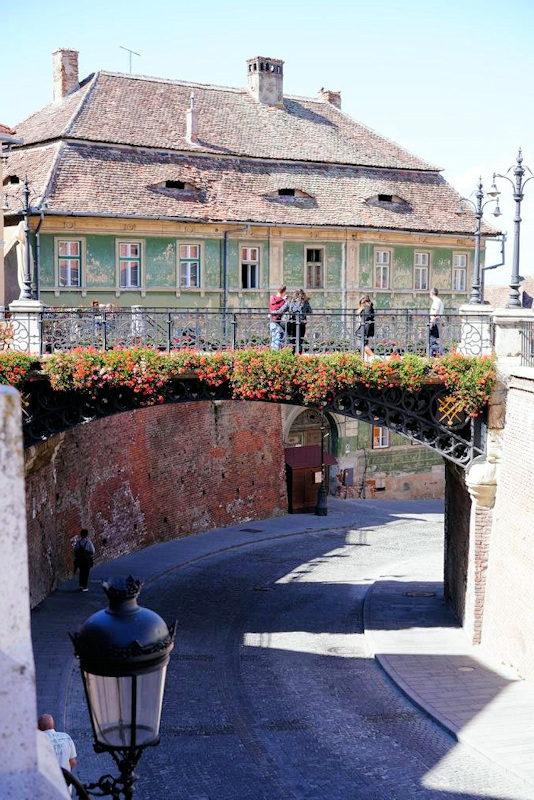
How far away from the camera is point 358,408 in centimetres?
2109

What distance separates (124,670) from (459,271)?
35158 mm

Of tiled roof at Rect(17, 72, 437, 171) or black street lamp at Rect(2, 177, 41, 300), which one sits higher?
tiled roof at Rect(17, 72, 437, 171)

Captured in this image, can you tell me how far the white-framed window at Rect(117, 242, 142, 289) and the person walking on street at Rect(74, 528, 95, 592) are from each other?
9.36 metres

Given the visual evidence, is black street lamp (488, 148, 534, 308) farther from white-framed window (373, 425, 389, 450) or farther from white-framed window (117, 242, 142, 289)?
white-framed window (373, 425, 389, 450)

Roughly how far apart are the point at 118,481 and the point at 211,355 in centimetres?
1094

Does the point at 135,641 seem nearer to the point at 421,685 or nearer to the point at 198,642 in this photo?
the point at 421,685

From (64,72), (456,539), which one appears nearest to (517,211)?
(456,539)

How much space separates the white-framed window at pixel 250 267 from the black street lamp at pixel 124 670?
29454mm

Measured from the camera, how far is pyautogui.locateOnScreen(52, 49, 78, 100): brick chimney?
36594mm

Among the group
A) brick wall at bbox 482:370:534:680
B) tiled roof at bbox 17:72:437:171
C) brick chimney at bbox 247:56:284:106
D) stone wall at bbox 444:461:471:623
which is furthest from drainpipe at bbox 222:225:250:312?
brick wall at bbox 482:370:534:680

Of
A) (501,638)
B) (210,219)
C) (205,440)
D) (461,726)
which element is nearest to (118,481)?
(205,440)

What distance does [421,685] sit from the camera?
18156 mm

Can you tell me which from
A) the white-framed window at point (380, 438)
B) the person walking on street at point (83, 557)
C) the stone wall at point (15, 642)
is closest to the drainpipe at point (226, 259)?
the white-framed window at point (380, 438)

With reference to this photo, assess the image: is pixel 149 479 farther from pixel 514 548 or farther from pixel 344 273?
pixel 514 548
